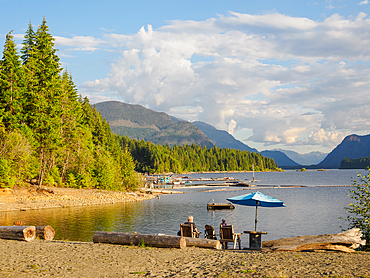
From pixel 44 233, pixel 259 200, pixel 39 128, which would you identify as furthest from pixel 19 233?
pixel 39 128

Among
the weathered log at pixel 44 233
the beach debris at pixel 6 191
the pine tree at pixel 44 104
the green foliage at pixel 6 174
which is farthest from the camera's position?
→ the pine tree at pixel 44 104

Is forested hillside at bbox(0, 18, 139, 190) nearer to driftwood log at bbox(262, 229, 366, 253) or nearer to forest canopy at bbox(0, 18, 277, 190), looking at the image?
forest canopy at bbox(0, 18, 277, 190)

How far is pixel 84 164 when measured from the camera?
53312 mm

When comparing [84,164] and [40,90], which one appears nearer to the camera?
[40,90]

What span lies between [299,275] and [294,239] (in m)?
5.50

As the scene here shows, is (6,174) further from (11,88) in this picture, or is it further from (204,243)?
(204,243)

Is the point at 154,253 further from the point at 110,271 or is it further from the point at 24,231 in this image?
the point at 24,231

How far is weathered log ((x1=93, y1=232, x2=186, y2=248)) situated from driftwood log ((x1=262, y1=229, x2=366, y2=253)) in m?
4.15

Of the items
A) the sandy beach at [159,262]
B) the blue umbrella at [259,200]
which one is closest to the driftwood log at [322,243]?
the sandy beach at [159,262]

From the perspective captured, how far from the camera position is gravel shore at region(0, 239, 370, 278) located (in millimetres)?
9547

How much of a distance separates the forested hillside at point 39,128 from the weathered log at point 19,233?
2350cm

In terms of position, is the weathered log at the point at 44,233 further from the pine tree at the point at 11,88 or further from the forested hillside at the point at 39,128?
the pine tree at the point at 11,88

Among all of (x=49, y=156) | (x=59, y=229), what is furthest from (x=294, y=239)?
(x=49, y=156)

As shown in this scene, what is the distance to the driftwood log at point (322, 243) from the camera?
43.6 ft
